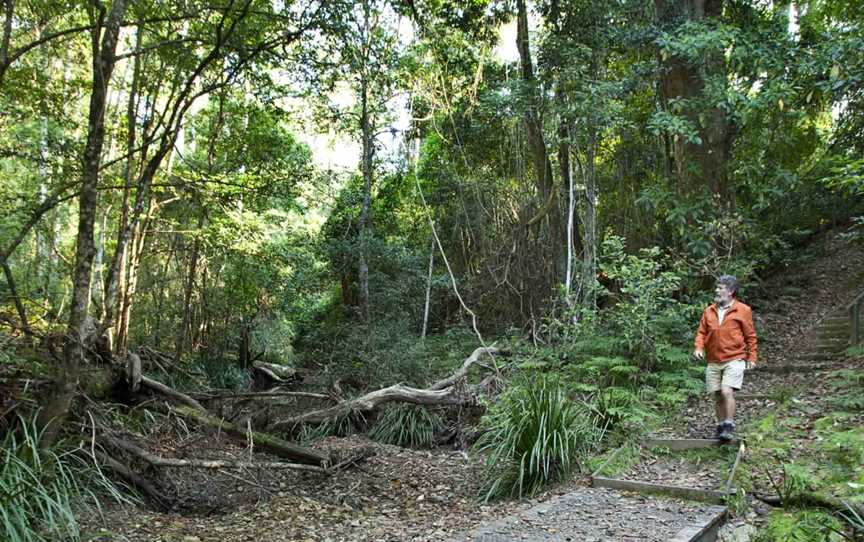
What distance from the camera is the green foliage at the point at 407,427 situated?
800 cm

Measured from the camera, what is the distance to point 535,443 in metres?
5.16

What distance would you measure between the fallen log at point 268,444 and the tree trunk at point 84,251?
2.04 meters

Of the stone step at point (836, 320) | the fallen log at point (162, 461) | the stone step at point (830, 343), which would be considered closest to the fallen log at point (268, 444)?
the fallen log at point (162, 461)

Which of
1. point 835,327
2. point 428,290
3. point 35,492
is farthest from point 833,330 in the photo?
point 35,492

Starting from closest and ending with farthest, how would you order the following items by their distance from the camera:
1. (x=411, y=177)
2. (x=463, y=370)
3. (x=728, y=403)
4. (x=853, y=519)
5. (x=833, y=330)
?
(x=853, y=519) → (x=728, y=403) → (x=463, y=370) → (x=833, y=330) → (x=411, y=177)

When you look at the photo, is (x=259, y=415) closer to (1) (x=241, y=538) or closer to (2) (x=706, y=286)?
(1) (x=241, y=538)

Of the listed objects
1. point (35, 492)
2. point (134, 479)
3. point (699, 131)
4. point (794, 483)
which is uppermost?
point (699, 131)

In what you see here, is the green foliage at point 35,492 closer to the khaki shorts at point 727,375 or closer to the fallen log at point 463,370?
the fallen log at point 463,370

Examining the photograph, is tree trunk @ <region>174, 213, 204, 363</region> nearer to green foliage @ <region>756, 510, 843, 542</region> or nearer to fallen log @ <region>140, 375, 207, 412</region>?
fallen log @ <region>140, 375, 207, 412</region>

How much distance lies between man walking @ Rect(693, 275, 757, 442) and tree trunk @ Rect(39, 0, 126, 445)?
522 centimetres

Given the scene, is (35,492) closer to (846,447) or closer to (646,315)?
(846,447)

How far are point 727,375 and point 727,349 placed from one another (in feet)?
0.77

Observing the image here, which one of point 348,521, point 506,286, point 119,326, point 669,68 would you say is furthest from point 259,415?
point 669,68

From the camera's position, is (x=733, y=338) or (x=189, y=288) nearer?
(x=733, y=338)
